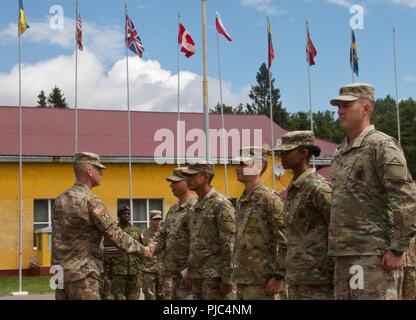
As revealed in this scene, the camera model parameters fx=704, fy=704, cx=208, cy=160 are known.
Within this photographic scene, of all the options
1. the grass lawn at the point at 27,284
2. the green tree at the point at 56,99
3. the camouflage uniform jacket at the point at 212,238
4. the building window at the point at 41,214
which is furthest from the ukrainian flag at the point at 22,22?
the green tree at the point at 56,99

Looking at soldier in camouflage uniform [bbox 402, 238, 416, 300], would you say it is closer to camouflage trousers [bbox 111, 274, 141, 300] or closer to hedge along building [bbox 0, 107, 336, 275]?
camouflage trousers [bbox 111, 274, 141, 300]

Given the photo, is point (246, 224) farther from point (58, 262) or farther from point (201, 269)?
point (58, 262)

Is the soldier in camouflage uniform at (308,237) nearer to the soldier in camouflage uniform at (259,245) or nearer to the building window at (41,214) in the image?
the soldier in camouflage uniform at (259,245)

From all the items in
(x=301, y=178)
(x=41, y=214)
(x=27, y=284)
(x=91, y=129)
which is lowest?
(x=27, y=284)

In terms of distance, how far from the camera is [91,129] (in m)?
29.1

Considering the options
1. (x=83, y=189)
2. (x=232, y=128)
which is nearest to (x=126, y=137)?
(x=232, y=128)

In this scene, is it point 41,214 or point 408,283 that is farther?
point 41,214

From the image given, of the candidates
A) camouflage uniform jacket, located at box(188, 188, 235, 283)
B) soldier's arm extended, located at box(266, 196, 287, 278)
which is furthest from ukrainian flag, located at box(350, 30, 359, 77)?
soldier's arm extended, located at box(266, 196, 287, 278)

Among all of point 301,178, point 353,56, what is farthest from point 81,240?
point 353,56

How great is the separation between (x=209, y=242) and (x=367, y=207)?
2.76m

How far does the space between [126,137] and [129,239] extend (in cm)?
2181

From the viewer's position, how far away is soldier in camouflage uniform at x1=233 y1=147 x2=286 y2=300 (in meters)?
6.59

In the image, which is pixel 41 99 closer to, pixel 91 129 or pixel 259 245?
pixel 91 129

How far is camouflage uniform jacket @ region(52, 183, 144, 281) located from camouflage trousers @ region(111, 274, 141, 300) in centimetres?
448
